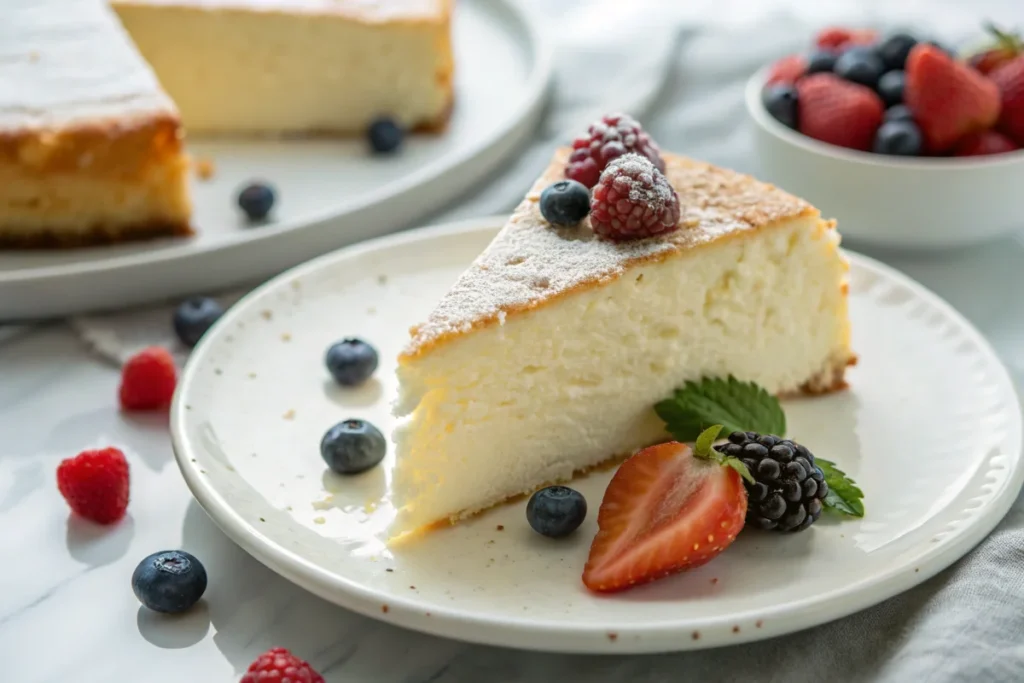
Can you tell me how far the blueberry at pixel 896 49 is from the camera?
355 cm

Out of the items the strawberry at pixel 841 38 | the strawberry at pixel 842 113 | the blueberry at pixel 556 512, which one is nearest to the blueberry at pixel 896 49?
the strawberry at pixel 842 113

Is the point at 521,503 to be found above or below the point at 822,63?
below

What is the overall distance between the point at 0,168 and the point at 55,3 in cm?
111

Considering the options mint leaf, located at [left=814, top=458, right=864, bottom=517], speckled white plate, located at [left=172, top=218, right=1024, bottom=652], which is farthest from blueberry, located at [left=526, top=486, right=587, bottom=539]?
mint leaf, located at [left=814, top=458, right=864, bottom=517]

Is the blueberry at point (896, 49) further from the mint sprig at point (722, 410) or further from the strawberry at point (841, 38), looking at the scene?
the mint sprig at point (722, 410)

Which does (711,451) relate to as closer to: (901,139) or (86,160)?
(901,139)

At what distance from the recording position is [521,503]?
253 cm

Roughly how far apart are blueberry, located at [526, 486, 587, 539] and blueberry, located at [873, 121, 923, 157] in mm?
1713

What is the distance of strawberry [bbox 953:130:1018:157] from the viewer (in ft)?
11.1

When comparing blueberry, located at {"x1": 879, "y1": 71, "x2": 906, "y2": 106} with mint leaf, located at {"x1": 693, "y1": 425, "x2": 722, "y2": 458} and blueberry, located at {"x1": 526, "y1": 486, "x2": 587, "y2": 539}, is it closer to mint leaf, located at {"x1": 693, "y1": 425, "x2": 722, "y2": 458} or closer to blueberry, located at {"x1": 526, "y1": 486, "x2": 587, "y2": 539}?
mint leaf, located at {"x1": 693, "y1": 425, "x2": 722, "y2": 458}

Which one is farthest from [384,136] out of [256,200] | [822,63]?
[822,63]

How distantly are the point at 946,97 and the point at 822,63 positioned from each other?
460 millimetres

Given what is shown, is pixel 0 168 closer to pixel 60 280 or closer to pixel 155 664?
pixel 60 280

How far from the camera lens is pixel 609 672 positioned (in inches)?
83.3
